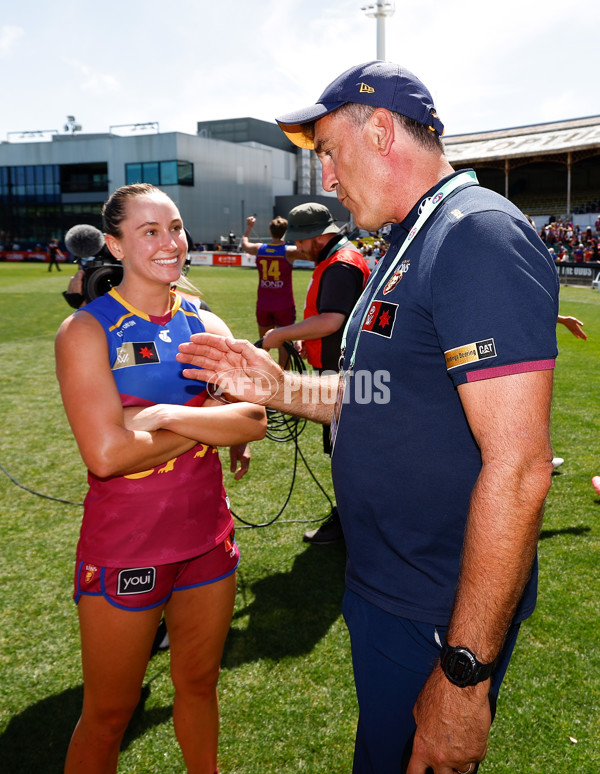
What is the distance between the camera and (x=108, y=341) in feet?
7.63

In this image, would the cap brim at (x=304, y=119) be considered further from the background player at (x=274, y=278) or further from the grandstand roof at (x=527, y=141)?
the grandstand roof at (x=527, y=141)

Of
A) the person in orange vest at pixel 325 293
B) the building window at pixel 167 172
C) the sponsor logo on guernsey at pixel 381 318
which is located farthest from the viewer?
the building window at pixel 167 172

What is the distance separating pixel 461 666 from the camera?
1.42 meters

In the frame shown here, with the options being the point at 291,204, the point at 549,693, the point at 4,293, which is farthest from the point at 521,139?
the point at 549,693

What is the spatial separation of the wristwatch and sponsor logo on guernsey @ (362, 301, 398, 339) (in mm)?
820

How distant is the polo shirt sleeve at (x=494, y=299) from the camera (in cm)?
135

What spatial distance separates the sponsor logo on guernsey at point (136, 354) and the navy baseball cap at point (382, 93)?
1062 mm

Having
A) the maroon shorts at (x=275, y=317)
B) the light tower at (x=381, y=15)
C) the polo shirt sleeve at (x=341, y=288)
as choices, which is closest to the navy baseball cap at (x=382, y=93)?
the polo shirt sleeve at (x=341, y=288)

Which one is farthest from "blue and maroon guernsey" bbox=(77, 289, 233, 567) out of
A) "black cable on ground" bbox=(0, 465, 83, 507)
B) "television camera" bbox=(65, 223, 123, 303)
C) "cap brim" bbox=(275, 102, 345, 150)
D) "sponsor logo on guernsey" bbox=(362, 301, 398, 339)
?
"black cable on ground" bbox=(0, 465, 83, 507)

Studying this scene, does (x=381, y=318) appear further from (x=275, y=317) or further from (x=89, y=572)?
(x=275, y=317)

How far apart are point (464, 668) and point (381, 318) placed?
916 mm

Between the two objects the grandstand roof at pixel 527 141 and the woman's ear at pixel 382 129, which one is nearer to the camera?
the woman's ear at pixel 382 129

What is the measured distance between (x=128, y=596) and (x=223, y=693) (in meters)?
1.43

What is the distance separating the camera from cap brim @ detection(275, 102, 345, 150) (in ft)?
5.96
